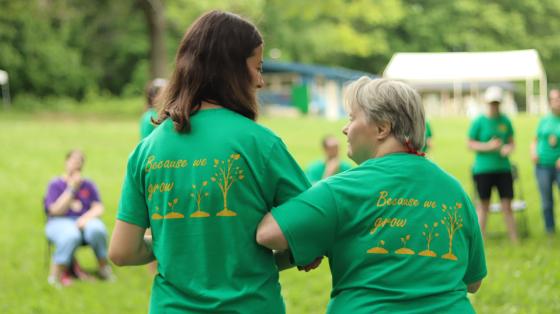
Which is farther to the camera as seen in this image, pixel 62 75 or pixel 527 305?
pixel 62 75

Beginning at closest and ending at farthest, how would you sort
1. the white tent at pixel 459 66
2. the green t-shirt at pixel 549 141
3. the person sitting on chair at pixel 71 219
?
the person sitting on chair at pixel 71 219 → the green t-shirt at pixel 549 141 → the white tent at pixel 459 66

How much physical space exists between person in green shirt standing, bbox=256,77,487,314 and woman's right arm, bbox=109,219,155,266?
1.51 ft

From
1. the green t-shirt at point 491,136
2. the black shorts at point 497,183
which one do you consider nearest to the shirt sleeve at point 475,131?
the green t-shirt at point 491,136

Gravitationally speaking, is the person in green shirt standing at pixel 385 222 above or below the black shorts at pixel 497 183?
above

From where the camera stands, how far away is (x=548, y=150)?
10.3 m

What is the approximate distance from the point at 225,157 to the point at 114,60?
4951 centimetres

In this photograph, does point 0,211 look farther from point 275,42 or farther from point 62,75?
point 275,42

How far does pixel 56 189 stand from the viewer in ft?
28.8

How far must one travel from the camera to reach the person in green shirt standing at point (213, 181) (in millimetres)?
2760

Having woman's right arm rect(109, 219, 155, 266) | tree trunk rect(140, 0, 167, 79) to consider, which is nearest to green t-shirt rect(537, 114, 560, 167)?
woman's right arm rect(109, 219, 155, 266)

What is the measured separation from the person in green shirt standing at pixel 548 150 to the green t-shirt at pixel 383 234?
786cm

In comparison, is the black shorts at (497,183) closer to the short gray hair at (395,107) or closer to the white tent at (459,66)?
the short gray hair at (395,107)

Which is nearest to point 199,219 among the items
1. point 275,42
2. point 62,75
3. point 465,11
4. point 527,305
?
point 527,305

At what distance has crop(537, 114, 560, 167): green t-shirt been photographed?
10.2m
